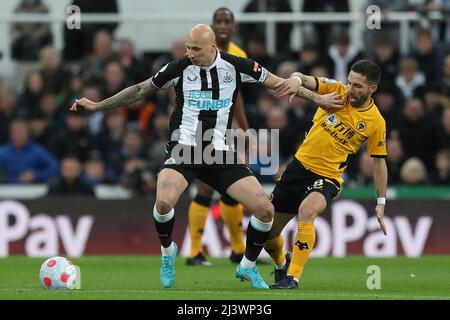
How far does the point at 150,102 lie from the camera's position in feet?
64.0

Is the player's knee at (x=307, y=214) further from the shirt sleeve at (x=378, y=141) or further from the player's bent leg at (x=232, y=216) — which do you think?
the player's bent leg at (x=232, y=216)

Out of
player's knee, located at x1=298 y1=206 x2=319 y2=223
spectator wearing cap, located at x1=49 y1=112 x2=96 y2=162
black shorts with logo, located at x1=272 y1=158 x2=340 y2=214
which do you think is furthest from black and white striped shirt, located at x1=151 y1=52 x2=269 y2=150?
spectator wearing cap, located at x1=49 y1=112 x2=96 y2=162

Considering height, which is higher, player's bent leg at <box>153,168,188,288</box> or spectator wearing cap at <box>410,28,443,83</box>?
spectator wearing cap at <box>410,28,443,83</box>

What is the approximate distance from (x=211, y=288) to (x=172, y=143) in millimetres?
1414

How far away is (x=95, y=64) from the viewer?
20.2 meters

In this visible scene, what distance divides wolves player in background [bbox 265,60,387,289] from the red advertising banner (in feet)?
17.0

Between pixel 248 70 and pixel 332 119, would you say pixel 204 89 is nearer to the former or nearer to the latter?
pixel 248 70

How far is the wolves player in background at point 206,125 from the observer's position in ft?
36.8

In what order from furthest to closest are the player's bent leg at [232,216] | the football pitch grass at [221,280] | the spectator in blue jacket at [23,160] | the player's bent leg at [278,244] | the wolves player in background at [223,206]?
the spectator in blue jacket at [23,160] → the player's bent leg at [232,216] → the wolves player in background at [223,206] → the player's bent leg at [278,244] → the football pitch grass at [221,280]

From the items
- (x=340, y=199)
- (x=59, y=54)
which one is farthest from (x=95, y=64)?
(x=340, y=199)

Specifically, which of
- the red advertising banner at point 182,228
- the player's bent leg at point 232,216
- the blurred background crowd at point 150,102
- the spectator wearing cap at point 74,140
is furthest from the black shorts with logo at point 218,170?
the spectator wearing cap at point 74,140

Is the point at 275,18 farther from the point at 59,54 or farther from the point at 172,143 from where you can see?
the point at 172,143

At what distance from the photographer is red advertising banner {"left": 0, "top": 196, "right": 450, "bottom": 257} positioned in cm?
1712

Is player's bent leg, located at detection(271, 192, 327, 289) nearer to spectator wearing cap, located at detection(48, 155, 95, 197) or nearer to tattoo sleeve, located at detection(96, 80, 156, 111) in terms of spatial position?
tattoo sleeve, located at detection(96, 80, 156, 111)
